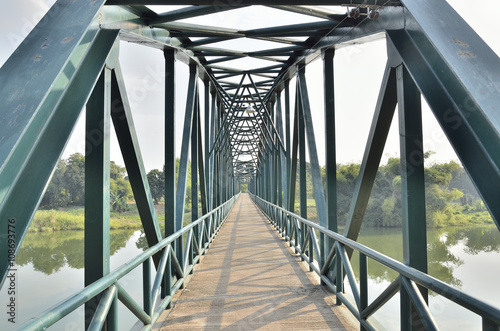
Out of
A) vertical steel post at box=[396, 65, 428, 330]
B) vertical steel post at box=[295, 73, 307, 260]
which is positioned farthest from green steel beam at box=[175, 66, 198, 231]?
vertical steel post at box=[396, 65, 428, 330]

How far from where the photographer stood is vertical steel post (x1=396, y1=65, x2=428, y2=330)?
2.67 m

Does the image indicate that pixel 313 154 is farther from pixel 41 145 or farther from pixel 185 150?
pixel 41 145

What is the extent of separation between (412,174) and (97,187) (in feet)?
9.03

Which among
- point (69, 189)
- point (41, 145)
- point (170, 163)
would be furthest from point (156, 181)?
point (41, 145)


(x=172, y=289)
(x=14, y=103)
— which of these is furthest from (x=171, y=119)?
(x=14, y=103)

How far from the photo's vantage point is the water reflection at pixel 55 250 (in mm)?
34625

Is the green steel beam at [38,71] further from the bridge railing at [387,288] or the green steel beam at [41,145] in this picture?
the bridge railing at [387,288]

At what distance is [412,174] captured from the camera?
2.74 meters

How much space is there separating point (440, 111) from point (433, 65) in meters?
0.40

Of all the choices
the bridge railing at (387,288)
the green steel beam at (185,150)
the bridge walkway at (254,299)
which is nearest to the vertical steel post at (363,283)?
the bridge railing at (387,288)

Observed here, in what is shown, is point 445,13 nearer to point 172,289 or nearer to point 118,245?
point 172,289

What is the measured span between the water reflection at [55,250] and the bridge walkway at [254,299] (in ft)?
106

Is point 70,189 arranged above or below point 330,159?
below

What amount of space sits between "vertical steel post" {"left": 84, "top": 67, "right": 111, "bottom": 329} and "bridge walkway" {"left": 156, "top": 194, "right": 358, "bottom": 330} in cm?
105
